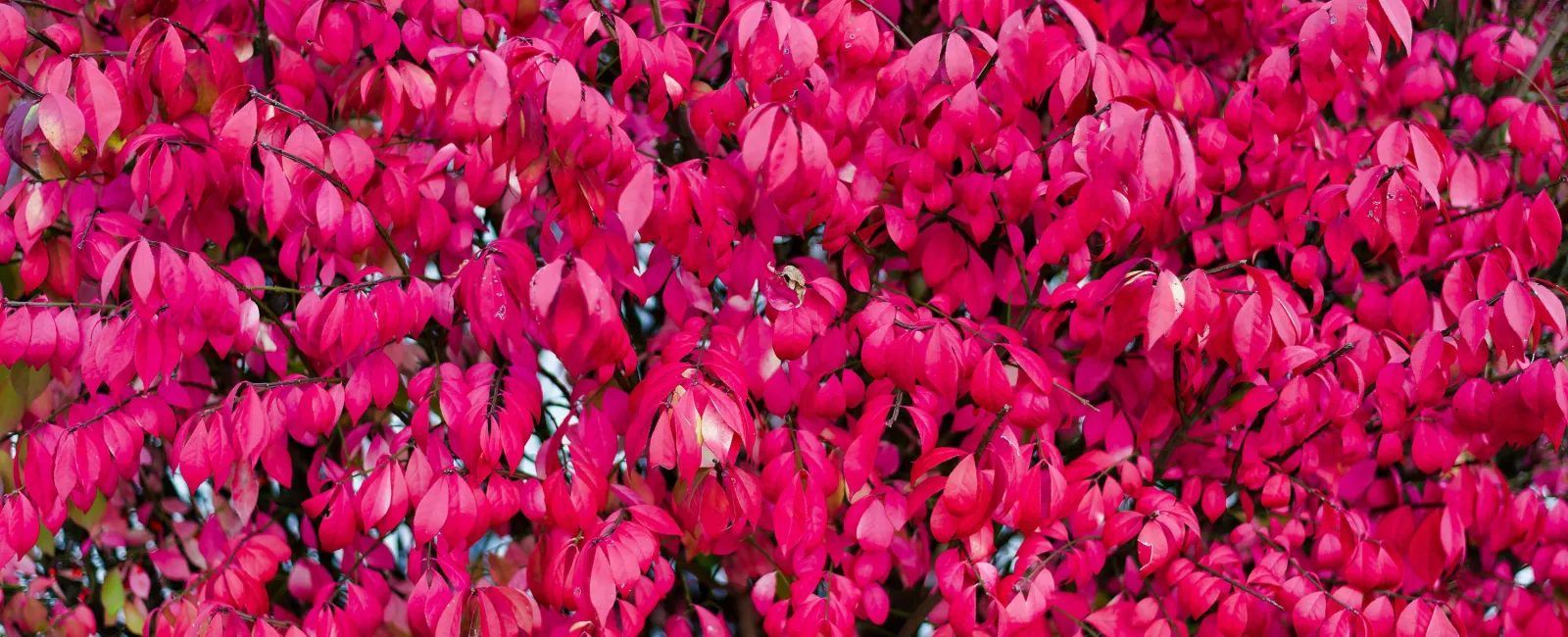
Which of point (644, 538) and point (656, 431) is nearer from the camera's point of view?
point (656, 431)

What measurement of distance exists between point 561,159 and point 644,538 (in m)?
0.56

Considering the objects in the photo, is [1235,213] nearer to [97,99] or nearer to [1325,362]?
[1325,362]

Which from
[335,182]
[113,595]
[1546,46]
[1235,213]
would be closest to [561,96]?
[335,182]

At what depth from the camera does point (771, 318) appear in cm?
166

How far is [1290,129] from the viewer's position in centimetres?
169

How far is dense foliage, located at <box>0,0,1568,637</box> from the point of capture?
1.47 metres

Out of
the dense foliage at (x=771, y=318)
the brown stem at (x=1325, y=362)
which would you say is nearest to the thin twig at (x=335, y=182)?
the dense foliage at (x=771, y=318)

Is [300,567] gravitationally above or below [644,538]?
below

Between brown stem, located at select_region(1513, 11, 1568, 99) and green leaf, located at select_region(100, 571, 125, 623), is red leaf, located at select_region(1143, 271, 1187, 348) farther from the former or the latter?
green leaf, located at select_region(100, 571, 125, 623)

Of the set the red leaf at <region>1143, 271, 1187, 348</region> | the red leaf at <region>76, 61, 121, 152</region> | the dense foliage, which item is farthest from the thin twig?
the red leaf at <region>1143, 271, 1187, 348</region>

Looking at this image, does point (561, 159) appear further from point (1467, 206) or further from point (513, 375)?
point (1467, 206)

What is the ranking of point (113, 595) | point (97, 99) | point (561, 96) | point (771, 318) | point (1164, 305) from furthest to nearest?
point (113, 595)
point (771, 318)
point (97, 99)
point (1164, 305)
point (561, 96)

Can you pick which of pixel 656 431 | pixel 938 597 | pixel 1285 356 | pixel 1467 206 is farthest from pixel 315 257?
pixel 1467 206

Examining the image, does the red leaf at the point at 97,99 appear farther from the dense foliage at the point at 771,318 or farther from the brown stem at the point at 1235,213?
the brown stem at the point at 1235,213
